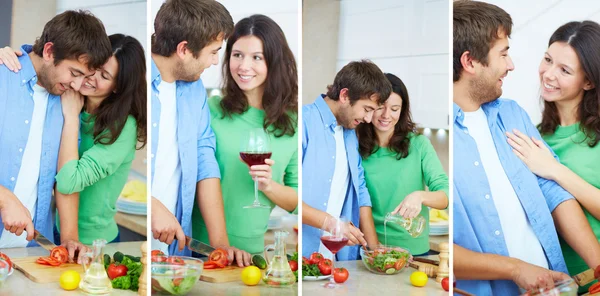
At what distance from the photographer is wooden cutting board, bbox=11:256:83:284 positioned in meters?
2.51

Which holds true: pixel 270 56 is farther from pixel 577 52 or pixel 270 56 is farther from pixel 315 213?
pixel 577 52

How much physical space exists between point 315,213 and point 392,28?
2.73 ft

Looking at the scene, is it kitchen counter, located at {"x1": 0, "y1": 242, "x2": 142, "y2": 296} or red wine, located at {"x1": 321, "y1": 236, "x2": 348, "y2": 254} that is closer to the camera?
kitchen counter, located at {"x1": 0, "y1": 242, "x2": 142, "y2": 296}

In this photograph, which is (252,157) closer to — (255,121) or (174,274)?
(255,121)

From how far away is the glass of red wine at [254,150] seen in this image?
282 centimetres

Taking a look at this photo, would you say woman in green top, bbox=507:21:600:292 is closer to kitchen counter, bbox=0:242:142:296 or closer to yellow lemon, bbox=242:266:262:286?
yellow lemon, bbox=242:266:262:286

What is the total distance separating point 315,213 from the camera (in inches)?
112

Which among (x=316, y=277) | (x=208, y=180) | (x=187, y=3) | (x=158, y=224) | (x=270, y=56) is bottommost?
(x=316, y=277)

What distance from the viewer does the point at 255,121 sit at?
112 inches

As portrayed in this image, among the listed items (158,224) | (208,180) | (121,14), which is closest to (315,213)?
(208,180)

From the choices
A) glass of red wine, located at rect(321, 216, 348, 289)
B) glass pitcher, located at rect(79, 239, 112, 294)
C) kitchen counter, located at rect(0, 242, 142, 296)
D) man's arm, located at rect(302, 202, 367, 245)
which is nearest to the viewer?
kitchen counter, located at rect(0, 242, 142, 296)

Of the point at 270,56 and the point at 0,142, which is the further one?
the point at 270,56

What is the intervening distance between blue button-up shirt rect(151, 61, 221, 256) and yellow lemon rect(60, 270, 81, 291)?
40 cm

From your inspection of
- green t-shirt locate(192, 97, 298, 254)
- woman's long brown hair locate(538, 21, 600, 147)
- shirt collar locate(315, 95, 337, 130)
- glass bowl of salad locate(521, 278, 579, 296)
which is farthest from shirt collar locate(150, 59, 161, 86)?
glass bowl of salad locate(521, 278, 579, 296)
